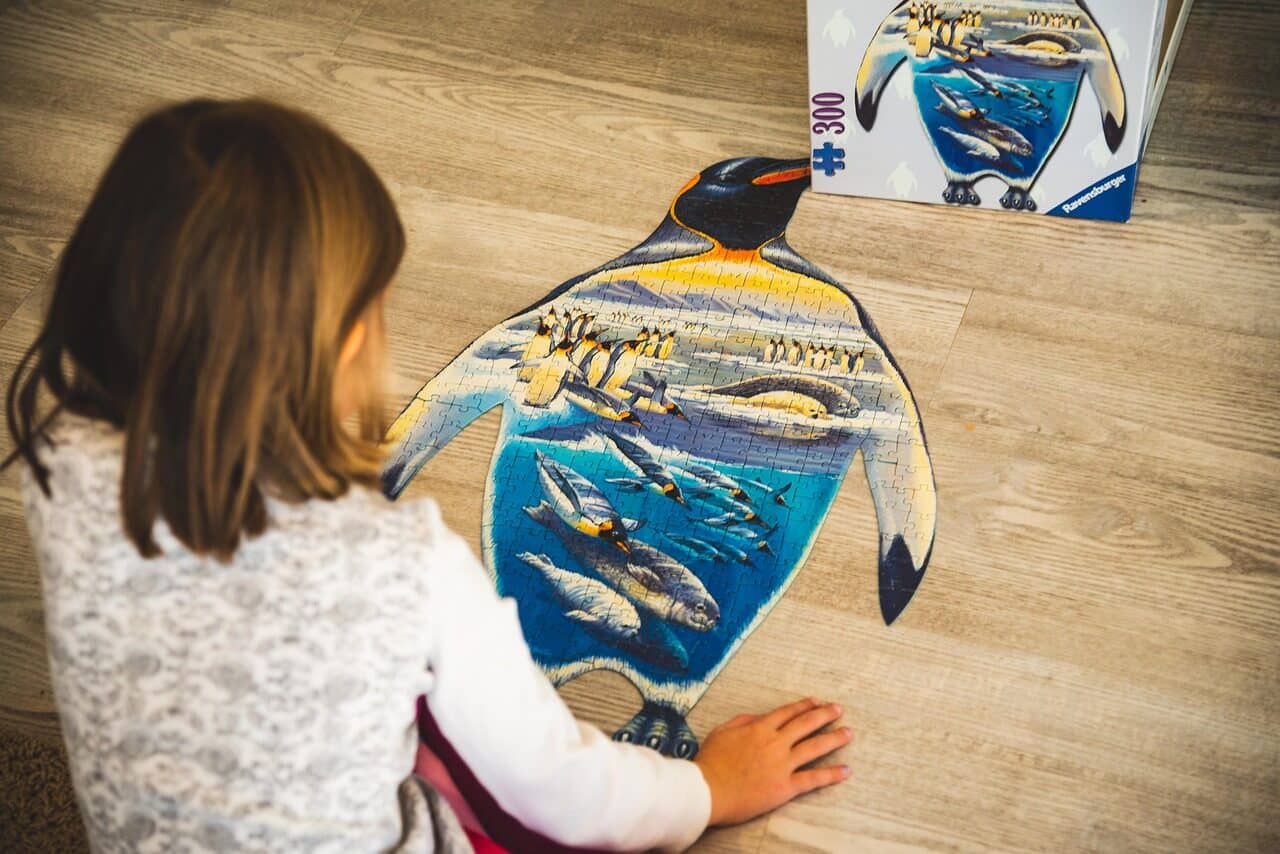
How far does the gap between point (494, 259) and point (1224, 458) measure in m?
0.75

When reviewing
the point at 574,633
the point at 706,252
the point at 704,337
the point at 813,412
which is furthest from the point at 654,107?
the point at 574,633

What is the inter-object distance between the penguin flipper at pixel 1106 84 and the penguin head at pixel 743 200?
0.32 meters

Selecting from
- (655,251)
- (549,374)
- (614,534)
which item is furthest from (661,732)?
(655,251)

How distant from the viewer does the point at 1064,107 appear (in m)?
1.31

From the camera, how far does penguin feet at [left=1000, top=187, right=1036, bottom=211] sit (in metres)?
1.39

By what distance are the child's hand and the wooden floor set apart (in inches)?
0.8

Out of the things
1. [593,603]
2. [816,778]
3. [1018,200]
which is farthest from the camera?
[1018,200]

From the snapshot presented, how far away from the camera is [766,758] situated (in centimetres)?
102

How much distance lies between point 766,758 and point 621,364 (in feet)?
1.46

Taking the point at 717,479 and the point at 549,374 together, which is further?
the point at 549,374

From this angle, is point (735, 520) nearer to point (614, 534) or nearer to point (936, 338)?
point (614, 534)

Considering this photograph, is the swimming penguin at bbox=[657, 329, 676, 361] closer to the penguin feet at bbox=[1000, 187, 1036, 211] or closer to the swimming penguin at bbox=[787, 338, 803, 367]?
the swimming penguin at bbox=[787, 338, 803, 367]

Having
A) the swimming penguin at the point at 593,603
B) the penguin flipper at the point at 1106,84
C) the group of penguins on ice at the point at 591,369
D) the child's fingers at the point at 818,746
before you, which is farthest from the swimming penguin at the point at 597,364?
the penguin flipper at the point at 1106,84

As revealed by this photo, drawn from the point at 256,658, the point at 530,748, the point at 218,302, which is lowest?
the point at 530,748
